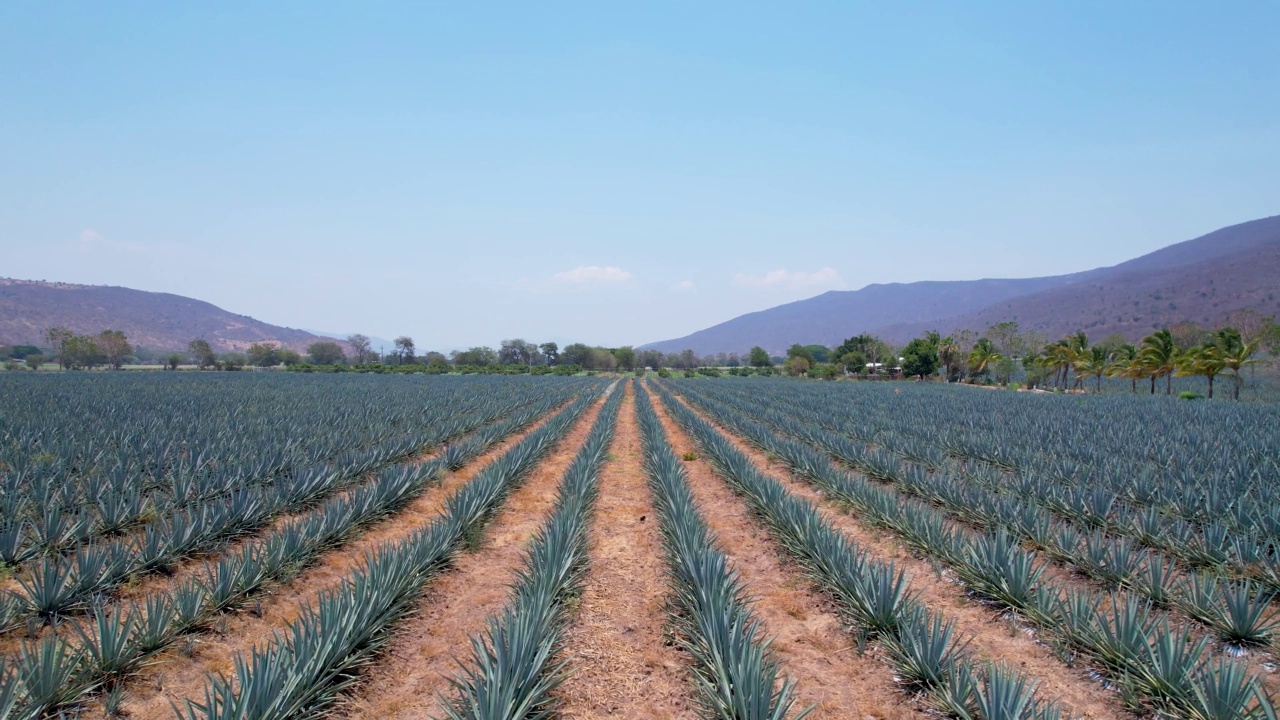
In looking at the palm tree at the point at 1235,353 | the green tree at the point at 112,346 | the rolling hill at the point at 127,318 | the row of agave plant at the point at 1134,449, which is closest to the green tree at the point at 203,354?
the green tree at the point at 112,346

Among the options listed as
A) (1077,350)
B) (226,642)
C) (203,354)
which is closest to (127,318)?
(203,354)

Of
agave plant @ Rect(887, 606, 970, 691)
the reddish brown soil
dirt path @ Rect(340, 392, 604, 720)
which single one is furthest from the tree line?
the reddish brown soil

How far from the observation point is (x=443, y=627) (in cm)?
455

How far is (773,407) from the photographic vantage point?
23484 millimetres

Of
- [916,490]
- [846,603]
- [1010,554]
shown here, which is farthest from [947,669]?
[916,490]

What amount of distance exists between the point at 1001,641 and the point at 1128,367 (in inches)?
1633

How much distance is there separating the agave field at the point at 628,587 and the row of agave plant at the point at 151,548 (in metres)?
0.03

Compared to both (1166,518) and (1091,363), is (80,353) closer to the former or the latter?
(1166,518)

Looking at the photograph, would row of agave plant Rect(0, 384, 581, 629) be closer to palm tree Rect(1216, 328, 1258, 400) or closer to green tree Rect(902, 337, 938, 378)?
palm tree Rect(1216, 328, 1258, 400)

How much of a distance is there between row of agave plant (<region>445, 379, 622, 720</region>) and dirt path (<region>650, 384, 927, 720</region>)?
5.15 feet

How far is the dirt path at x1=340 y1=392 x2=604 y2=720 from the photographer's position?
3512 millimetres

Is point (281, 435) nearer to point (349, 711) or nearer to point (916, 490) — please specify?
point (349, 711)

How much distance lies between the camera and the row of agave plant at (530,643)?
2924 mm

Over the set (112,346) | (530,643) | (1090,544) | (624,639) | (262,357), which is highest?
(112,346)
